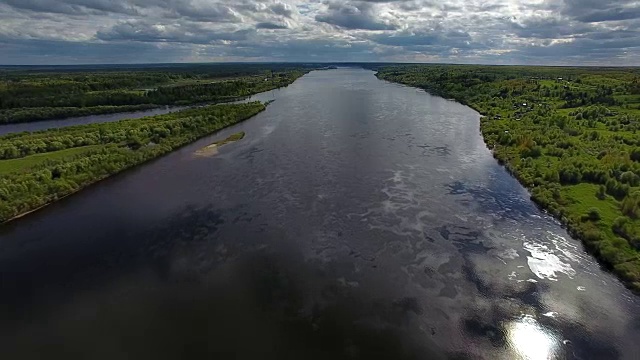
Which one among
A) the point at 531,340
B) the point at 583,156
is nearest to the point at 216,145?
the point at 583,156

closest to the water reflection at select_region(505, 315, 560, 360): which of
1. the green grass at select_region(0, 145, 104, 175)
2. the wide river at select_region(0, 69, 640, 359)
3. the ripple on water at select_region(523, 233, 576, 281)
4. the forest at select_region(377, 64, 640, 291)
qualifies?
the wide river at select_region(0, 69, 640, 359)

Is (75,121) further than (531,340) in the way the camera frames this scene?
Yes

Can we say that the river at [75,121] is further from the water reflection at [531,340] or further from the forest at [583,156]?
the water reflection at [531,340]

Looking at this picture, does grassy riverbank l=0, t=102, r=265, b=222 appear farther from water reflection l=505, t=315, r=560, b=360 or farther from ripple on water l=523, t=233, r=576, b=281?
ripple on water l=523, t=233, r=576, b=281

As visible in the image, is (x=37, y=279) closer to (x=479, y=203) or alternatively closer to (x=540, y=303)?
(x=540, y=303)

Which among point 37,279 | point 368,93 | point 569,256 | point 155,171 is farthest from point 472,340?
point 368,93

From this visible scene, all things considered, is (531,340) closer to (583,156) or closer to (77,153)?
(583,156)

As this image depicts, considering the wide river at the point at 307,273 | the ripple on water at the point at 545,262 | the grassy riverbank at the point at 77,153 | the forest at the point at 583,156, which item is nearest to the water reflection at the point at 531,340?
the wide river at the point at 307,273
